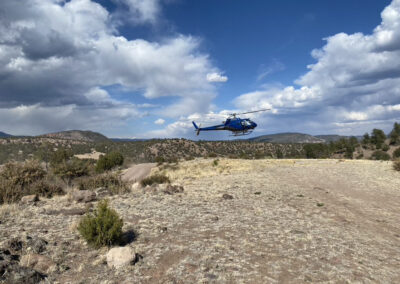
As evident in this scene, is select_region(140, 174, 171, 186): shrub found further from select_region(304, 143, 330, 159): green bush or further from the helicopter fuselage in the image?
select_region(304, 143, 330, 159): green bush

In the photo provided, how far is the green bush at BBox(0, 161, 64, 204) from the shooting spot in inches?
513

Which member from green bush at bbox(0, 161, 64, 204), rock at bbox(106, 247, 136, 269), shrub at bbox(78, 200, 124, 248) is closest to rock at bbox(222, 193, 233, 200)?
shrub at bbox(78, 200, 124, 248)

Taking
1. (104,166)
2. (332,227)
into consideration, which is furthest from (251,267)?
(104,166)

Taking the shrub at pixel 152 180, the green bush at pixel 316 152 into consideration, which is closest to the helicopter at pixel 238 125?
the shrub at pixel 152 180

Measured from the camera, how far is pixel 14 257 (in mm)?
5965

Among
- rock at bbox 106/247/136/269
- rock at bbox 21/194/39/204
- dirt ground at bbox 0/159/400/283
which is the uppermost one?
rock at bbox 21/194/39/204

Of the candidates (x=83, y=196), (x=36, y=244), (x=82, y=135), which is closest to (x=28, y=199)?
(x=83, y=196)

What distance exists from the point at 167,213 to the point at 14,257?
17.1 ft

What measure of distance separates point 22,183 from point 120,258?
42.4 ft

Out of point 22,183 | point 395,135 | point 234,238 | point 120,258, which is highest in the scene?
point 395,135

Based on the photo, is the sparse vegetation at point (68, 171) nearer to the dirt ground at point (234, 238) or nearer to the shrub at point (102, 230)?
the dirt ground at point (234, 238)

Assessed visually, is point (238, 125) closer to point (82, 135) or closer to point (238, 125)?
point (238, 125)

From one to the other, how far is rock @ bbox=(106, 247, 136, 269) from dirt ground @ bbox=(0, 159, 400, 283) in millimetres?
144

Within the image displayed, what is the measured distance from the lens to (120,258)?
19.5 feet
